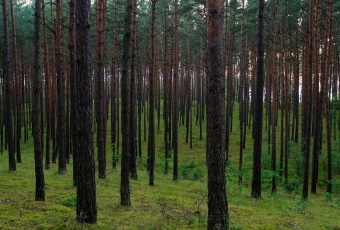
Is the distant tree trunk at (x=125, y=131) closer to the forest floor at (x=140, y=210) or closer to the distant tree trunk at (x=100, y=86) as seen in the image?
the forest floor at (x=140, y=210)

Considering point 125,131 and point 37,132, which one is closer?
point 37,132

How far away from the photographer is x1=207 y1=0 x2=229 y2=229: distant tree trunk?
5504 millimetres

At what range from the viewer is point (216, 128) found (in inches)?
218

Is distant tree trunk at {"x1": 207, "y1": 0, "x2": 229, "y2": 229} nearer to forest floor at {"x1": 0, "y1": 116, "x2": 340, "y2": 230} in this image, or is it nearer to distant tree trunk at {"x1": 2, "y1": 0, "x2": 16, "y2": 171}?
forest floor at {"x1": 0, "y1": 116, "x2": 340, "y2": 230}

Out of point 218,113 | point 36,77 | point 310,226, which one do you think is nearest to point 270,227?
point 310,226

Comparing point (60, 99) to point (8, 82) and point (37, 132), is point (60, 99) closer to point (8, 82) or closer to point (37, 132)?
A: point (8, 82)

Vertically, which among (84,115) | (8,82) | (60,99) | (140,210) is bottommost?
(140,210)

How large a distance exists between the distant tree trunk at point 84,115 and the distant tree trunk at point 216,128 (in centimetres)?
231

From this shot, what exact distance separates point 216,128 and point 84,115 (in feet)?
8.24

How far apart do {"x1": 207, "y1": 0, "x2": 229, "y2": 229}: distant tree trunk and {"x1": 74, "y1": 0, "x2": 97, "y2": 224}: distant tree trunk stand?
2.31 m

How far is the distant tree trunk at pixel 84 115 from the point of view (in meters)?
6.00

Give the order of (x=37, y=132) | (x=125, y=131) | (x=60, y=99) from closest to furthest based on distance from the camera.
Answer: (x=37, y=132)
(x=125, y=131)
(x=60, y=99)

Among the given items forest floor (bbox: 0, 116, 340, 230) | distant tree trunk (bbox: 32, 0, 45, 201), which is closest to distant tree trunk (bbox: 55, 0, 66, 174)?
forest floor (bbox: 0, 116, 340, 230)

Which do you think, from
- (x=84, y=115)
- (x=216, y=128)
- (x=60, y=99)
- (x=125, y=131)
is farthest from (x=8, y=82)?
(x=216, y=128)
